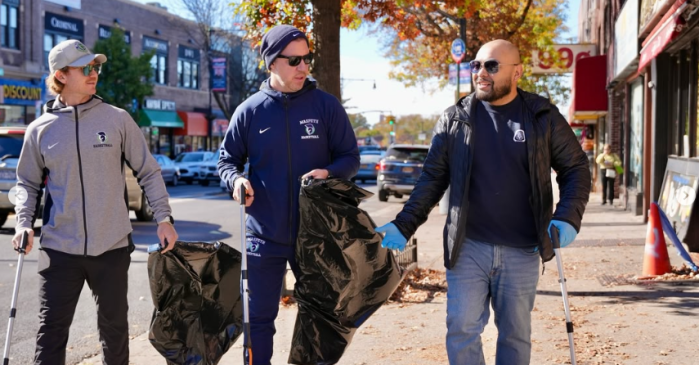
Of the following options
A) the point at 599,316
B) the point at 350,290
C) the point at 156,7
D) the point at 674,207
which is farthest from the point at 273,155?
the point at 156,7

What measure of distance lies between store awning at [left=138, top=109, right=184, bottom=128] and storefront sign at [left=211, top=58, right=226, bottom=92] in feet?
14.3

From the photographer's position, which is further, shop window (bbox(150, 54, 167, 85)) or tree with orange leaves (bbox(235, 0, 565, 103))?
shop window (bbox(150, 54, 167, 85))

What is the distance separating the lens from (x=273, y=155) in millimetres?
4730

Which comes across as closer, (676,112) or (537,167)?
(537,167)

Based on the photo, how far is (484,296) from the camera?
444 centimetres

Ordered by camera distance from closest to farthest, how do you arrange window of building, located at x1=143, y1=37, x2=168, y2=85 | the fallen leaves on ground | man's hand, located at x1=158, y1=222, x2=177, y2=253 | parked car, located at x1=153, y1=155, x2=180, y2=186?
1. man's hand, located at x1=158, y1=222, x2=177, y2=253
2. the fallen leaves on ground
3. parked car, located at x1=153, y1=155, x2=180, y2=186
4. window of building, located at x1=143, y1=37, x2=168, y2=85

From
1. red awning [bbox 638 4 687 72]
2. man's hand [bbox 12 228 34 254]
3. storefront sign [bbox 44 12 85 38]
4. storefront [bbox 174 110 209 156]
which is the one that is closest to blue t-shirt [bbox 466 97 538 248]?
man's hand [bbox 12 228 34 254]

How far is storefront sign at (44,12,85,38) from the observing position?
1544 inches

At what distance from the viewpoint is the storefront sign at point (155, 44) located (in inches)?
1943

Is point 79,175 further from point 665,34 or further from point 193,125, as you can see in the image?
point 193,125

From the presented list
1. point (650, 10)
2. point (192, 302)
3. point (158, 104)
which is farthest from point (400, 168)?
point (158, 104)

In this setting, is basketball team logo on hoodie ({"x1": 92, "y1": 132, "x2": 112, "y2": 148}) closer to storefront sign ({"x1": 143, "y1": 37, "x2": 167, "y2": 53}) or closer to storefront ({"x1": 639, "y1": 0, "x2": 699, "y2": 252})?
storefront ({"x1": 639, "y1": 0, "x2": 699, "y2": 252})

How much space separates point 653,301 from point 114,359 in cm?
541

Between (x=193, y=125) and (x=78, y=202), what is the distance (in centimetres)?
5096
